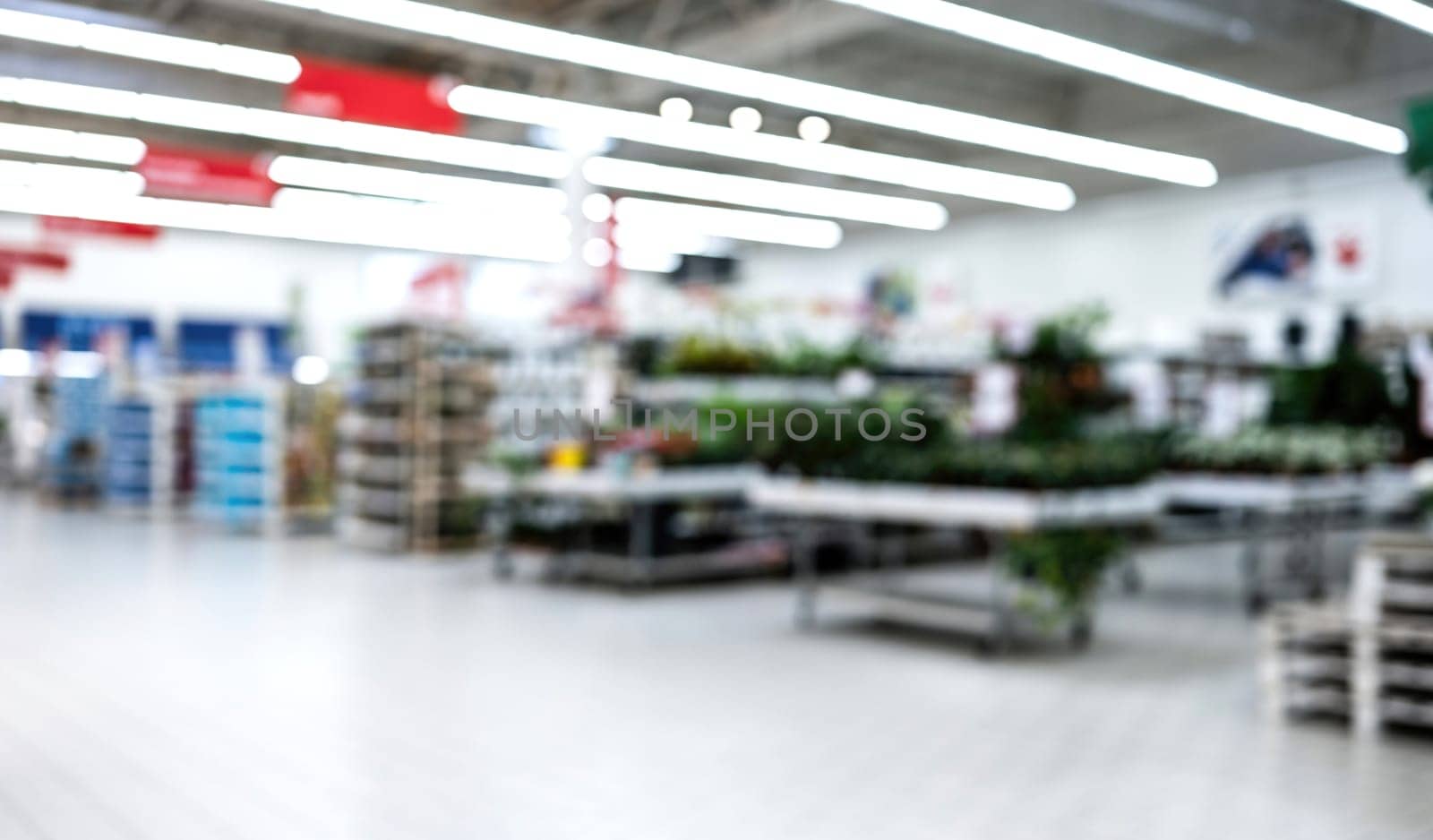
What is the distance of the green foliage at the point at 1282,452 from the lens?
7418 mm

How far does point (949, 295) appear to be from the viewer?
14727 mm

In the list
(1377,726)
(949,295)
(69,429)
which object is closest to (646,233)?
(949,295)

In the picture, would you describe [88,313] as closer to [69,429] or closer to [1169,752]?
[69,429]

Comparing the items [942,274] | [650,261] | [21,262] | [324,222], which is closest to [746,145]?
[21,262]

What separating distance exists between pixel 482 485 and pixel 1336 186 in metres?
12.0

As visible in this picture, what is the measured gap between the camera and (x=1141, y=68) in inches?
270

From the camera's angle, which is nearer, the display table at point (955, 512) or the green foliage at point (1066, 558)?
the display table at point (955, 512)

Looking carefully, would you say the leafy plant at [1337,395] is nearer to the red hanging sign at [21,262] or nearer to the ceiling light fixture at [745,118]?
the ceiling light fixture at [745,118]

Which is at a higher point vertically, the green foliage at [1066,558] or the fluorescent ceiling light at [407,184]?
the fluorescent ceiling light at [407,184]

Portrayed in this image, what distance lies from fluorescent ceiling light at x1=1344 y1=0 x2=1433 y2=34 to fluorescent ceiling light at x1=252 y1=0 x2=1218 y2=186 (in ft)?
9.16

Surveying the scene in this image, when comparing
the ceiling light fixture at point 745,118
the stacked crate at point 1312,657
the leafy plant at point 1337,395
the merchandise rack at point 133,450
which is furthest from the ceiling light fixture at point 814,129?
the merchandise rack at point 133,450

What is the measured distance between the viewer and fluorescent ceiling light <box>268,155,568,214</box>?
37.4 ft

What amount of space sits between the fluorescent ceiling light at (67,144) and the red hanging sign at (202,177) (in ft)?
1.29

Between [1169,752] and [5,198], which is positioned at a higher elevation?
[5,198]
